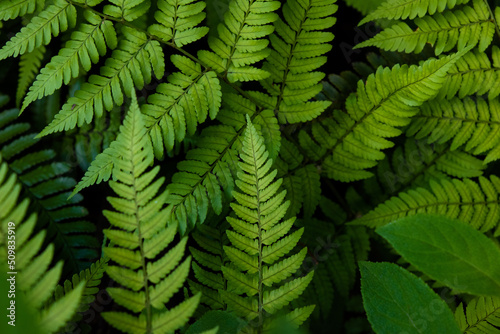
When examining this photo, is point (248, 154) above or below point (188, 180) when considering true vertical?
above

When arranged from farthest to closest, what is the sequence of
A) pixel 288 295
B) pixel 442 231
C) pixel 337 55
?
pixel 337 55, pixel 288 295, pixel 442 231

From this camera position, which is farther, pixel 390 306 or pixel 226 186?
pixel 226 186

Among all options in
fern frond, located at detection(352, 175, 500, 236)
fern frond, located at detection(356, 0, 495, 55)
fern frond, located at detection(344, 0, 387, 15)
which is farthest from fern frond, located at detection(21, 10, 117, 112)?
fern frond, located at detection(352, 175, 500, 236)

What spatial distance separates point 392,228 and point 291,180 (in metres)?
0.83

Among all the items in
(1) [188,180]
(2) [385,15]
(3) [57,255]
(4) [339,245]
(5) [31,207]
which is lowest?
(3) [57,255]

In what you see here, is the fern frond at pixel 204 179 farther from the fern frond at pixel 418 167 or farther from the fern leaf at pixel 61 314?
the fern frond at pixel 418 167

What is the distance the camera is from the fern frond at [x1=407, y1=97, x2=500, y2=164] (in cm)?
211

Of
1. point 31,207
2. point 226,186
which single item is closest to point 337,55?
point 226,186

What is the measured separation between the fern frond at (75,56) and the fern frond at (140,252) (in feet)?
1.87

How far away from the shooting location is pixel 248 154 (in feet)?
5.35

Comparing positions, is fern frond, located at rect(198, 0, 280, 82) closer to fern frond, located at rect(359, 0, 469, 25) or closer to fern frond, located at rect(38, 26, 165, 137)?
fern frond, located at rect(38, 26, 165, 137)

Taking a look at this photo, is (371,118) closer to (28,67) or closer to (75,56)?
(75,56)

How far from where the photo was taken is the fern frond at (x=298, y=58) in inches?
77.9

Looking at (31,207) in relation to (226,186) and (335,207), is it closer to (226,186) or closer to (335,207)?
(226,186)
